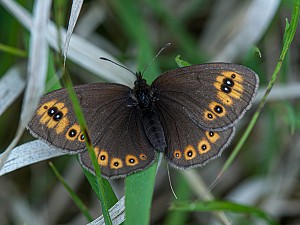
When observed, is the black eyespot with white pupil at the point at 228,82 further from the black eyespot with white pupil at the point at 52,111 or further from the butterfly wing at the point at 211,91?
the black eyespot with white pupil at the point at 52,111

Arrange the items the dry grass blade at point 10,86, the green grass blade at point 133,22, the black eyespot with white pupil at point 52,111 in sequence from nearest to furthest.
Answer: the black eyespot with white pupil at point 52,111 → the dry grass blade at point 10,86 → the green grass blade at point 133,22

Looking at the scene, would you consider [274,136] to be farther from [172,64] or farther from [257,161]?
[172,64]

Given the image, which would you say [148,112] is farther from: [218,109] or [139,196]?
[139,196]

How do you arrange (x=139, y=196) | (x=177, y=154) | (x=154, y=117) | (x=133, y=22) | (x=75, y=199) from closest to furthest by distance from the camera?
(x=139, y=196) < (x=75, y=199) < (x=177, y=154) < (x=154, y=117) < (x=133, y=22)

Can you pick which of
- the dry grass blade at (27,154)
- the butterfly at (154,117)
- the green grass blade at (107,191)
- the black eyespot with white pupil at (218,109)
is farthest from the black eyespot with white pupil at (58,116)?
the black eyespot with white pupil at (218,109)

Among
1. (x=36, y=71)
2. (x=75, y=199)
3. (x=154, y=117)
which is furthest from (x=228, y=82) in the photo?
(x=36, y=71)

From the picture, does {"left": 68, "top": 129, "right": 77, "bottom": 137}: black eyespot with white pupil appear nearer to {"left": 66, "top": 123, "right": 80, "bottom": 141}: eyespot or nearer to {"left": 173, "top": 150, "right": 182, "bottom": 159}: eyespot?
{"left": 66, "top": 123, "right": 80, "bottom": 141}: eyespot
